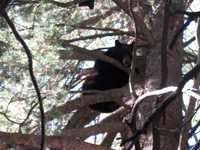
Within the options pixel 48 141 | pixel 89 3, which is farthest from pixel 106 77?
pixel 48 141

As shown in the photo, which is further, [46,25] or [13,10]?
[13,10]

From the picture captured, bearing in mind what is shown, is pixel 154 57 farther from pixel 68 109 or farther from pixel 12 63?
pixel 12 63

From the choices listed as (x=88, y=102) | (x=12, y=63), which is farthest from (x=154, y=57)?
(x=12, y=63)

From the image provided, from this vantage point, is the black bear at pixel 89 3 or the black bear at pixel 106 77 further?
the black bear at pixel 106 77

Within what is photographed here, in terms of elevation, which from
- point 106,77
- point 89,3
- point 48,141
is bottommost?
point 48,141

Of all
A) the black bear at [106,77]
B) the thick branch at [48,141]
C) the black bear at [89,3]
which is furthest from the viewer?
the black bear at [106,77]

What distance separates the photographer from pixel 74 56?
14.4 feet

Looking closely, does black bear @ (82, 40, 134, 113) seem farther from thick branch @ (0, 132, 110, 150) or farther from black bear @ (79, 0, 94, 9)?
thick branch @ (0, 132, 110, 150)

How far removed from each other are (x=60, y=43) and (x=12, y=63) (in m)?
0.61

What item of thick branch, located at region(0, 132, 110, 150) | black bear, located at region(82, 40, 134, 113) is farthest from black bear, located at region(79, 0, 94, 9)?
thick branch, located at region(0, 132, 110, 150)

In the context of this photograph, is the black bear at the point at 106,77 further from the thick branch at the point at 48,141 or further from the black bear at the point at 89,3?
the thick branch at the point at 48,141

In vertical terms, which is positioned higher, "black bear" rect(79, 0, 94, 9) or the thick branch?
"black bear" rect(79, 0, 94, 9)

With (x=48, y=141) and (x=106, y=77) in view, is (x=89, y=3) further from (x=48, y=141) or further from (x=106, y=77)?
(x=48, y=141)

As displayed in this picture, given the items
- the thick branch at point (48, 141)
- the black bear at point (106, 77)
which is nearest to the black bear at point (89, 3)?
the black bear at point (106, 77)
